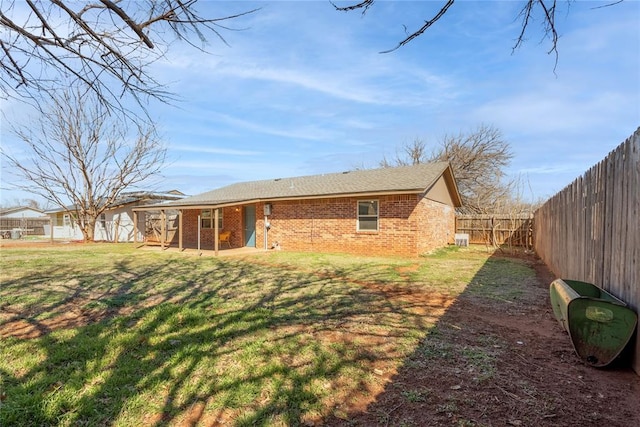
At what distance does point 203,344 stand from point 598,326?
4.07 meters

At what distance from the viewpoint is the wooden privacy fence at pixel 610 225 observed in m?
3.06

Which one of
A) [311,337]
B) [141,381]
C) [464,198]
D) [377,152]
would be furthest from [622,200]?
[377,152]

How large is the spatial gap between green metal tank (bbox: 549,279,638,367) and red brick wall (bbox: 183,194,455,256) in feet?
29.7

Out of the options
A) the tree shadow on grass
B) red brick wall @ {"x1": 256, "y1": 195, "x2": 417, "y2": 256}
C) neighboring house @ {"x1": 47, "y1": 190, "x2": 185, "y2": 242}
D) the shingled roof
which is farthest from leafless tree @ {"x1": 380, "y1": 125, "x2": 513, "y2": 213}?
the tree shadow on grass

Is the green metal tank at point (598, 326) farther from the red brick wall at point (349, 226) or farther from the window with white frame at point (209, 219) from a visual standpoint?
the window with white frame at point (209, 219)

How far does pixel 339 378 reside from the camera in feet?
9.89

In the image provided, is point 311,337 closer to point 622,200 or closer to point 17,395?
point 17,395

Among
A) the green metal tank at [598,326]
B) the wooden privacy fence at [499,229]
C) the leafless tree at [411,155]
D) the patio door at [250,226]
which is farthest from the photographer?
the leafless tree at [411,155]

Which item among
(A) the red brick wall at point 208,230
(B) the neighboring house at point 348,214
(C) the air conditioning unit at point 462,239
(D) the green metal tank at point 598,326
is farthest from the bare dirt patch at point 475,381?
(C) the air conditioning unit at point 462,239

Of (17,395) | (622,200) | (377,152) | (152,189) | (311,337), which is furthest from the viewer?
(377,152)

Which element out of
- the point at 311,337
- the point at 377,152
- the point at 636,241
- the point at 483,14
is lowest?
the point at 311,337

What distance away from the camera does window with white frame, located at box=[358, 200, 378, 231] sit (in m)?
13.3

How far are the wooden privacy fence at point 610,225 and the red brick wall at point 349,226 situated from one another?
21.9 feet

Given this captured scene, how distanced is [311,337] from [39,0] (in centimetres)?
418
